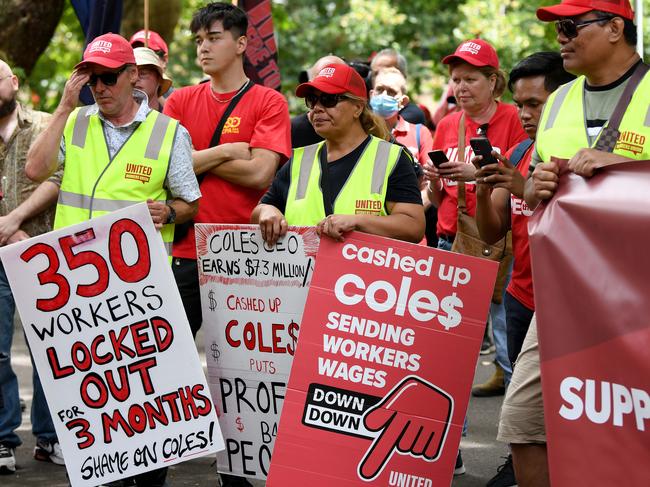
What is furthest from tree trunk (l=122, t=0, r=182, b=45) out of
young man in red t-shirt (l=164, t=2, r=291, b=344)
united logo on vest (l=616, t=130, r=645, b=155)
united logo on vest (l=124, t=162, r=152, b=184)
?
united logo on vest (l=616, t=130, r=645, b=155)

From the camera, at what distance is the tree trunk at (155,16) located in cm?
1625

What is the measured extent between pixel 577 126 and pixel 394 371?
1.37 m

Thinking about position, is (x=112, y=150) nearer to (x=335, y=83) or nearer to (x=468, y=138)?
(x=335, y=83)

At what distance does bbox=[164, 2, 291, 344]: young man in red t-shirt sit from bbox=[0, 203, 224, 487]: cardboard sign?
713 mm

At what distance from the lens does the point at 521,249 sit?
625cm

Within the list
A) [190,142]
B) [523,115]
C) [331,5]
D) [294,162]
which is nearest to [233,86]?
[190,142]

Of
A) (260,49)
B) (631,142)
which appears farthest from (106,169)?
(260,49)

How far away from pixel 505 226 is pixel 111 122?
205cm

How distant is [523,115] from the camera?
6371mm

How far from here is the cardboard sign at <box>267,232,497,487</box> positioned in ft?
17.7

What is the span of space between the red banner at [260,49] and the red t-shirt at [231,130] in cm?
232

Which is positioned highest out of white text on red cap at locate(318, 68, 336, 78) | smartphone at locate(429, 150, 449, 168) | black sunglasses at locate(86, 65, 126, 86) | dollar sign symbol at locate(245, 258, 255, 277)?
black sunglasses at locate(86, 65, 126, 86)

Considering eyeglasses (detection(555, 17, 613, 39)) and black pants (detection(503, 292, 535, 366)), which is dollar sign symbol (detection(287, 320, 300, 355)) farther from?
eyeglasses (detection(555, 17, 613, 39))

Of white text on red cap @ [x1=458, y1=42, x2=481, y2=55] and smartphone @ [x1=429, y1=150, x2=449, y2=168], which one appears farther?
white text on red cap @ [x1=458, y1=42, x2=481, y2=55]
